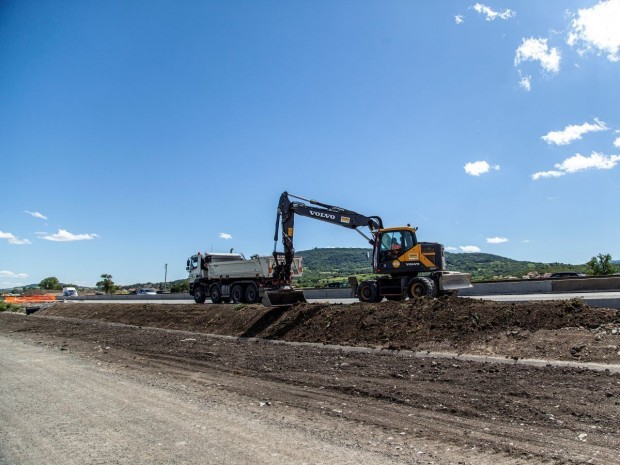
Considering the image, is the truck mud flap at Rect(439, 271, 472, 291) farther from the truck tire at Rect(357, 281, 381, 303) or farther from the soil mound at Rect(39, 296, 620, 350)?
the soil mound at Rect(39, 296, 620, 350)

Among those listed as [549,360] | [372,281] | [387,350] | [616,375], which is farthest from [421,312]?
[372,281]

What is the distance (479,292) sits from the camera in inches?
1083

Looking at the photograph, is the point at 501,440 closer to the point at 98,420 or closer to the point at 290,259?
the point at 98,420

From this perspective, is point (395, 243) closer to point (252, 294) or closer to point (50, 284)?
point (252, 294)

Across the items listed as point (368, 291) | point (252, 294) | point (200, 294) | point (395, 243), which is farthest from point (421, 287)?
point (200, 294)

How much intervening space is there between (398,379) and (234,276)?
62.2ft

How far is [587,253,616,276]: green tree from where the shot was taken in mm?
39438

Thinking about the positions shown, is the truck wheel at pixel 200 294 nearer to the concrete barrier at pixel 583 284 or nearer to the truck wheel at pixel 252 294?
the truck wheel at pixel 252 294

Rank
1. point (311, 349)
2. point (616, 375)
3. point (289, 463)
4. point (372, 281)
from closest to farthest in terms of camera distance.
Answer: point (289, 463), point (616, 375), point (311, 349), point (372, 281)

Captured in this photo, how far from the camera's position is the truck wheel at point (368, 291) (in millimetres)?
18469

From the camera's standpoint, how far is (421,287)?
55.4ft

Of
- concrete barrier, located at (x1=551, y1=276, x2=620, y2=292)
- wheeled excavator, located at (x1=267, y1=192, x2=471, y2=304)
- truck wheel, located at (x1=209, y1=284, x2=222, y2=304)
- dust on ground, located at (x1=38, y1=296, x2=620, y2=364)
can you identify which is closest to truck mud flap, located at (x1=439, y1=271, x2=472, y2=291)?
wheeled excavator, located at (x1=267, y1=192, x2=471, y2=304)

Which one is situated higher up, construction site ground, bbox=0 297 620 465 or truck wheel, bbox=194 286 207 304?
Result: truck wheel, bbox=194 286 207 304

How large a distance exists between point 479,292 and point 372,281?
38.4 feet
